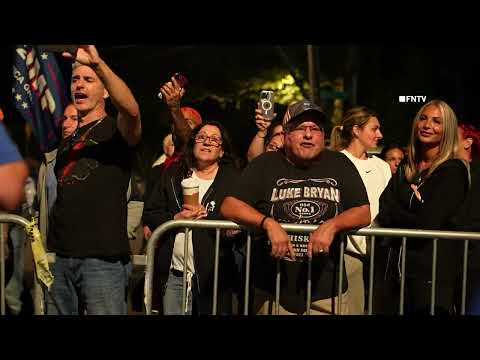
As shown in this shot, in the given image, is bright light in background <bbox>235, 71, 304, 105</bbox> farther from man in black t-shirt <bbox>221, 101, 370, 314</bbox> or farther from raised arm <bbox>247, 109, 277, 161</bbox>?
man in black t-shirt <bbox>221, 101, 370, 314</bbox>

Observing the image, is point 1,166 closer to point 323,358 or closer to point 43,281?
point 43,281

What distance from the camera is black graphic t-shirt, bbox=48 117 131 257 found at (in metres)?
5.43

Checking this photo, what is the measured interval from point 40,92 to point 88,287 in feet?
5.81

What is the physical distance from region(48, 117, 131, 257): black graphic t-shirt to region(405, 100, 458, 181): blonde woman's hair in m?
1.88

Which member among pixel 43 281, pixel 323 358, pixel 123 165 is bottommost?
pixel 323 358

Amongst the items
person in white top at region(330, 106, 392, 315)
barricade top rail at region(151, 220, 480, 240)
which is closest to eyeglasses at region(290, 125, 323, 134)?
barricade top rail at region(151, 220, 480, 240)

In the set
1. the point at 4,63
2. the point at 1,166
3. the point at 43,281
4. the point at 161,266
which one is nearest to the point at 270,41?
the point at 4,63

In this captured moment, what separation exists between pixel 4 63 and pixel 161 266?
17.4 feet

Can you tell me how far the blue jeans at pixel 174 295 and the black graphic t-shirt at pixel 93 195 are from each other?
2.09ft

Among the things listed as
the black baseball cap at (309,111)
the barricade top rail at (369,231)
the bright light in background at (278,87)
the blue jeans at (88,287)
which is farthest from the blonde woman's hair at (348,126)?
the bright light in background at (278,87)

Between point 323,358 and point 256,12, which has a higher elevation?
point 256,12

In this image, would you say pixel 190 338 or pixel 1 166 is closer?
pixel 1 166

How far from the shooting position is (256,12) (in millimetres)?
8320

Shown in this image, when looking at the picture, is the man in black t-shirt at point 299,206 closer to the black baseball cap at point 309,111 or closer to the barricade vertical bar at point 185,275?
the black baseball cap at point 309,111
